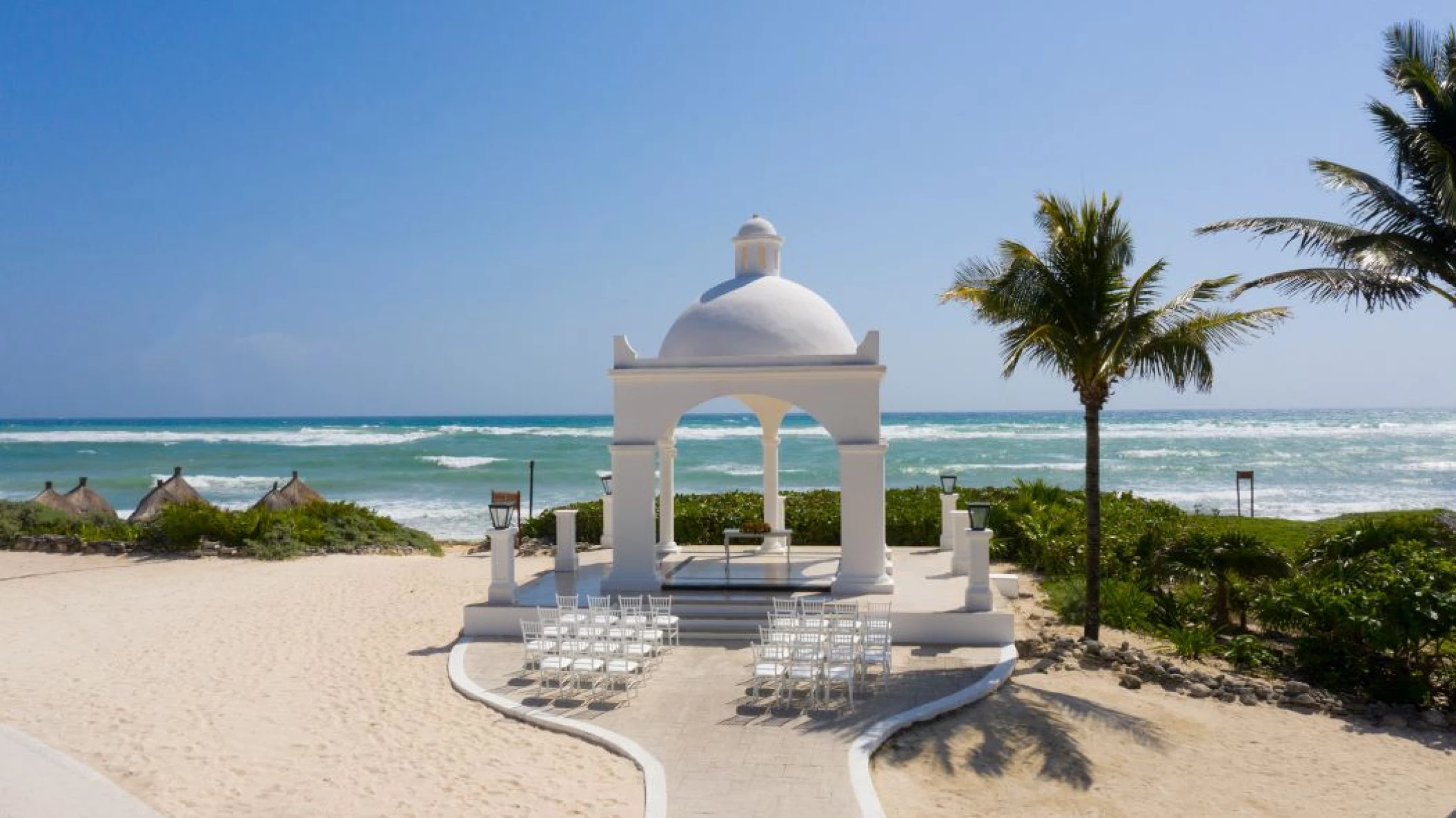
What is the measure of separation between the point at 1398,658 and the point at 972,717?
16.6 ft

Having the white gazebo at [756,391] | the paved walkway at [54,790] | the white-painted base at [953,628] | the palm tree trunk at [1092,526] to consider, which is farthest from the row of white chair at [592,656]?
the palm tree trunk at [1092,526]

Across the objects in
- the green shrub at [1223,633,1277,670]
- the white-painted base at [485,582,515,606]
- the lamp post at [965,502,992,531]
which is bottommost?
the green shrub at [1223,633,1277,670]

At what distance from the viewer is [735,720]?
9.10 m

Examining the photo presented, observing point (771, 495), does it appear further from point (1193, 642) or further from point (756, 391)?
point (1193, 642)

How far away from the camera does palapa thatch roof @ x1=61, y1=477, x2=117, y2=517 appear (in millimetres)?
24734

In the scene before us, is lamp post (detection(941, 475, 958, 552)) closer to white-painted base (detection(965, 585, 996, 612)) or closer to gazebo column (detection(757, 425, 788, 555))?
gazebo column (detection(757, 425, 788, 555))

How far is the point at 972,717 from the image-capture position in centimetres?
923

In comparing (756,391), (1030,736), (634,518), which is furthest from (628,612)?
(1030,736)

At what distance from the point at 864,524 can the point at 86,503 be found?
76.2 feet

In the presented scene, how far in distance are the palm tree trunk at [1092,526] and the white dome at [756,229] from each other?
247 inches

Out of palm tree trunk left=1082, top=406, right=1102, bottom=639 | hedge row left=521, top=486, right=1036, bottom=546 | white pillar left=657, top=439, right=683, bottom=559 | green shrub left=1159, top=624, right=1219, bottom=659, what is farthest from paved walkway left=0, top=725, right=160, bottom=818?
hedge row left=521, top=486, right=1036, bottom=546

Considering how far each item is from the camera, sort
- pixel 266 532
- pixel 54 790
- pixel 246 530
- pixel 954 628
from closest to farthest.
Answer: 1. pixel 54 790
2. pixel 954 628
3. pixel 246 530
4. pixel 266 532

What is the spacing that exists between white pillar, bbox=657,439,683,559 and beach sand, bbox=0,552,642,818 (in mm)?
2577

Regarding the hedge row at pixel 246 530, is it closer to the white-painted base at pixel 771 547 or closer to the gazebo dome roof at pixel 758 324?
the white-painted base at pixel 771 547
